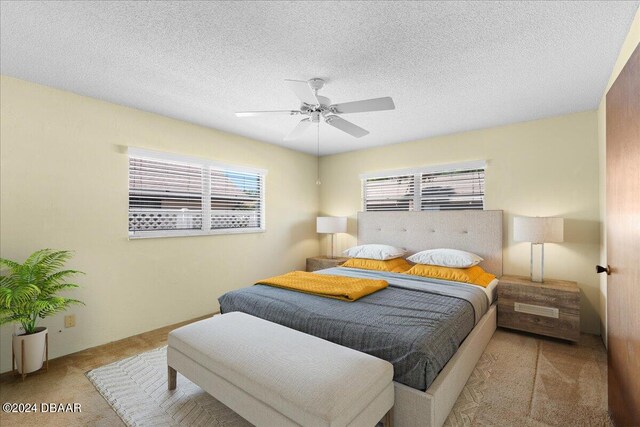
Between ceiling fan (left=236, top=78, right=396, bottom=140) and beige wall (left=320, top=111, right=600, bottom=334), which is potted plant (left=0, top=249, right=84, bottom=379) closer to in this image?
ceiling fan (left=236, top=78, right=396, bottom=140)

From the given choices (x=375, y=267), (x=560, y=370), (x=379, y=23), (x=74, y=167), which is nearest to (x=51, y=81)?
(x=74, y=167)

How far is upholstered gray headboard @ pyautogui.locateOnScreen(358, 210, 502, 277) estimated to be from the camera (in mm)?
3566

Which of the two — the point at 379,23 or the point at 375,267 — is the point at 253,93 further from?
the point at 375,267

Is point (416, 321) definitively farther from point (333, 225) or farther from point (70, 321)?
point (70, 321)

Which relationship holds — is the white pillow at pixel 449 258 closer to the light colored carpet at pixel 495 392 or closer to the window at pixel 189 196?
the light colored carpet at pixel 495 392

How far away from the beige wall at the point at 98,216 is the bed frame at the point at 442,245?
2.20 m

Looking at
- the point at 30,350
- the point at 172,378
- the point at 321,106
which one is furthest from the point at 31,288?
the point at 321,106

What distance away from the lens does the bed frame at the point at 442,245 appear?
1646mm

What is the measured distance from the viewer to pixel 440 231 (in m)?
3.92

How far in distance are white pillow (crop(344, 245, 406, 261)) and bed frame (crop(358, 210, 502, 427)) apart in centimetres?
30

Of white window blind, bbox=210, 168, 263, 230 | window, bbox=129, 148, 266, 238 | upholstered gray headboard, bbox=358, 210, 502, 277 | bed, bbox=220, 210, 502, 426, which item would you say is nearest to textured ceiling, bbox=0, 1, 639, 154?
window, bbox=129, 148, 266, 238

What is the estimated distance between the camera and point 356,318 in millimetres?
2062

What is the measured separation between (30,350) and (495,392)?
11.7 ft

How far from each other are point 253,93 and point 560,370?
3533 mm
